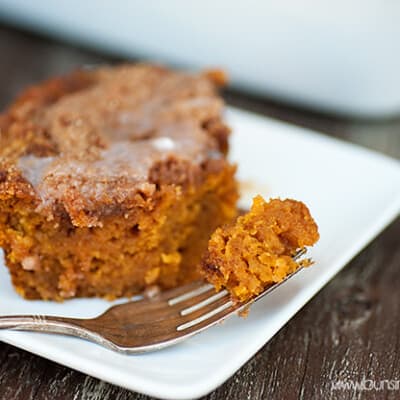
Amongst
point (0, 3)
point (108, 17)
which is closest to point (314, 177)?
point (108, 17)

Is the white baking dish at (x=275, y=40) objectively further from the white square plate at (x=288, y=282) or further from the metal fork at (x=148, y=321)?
the metal fork at (x=148, y=321)

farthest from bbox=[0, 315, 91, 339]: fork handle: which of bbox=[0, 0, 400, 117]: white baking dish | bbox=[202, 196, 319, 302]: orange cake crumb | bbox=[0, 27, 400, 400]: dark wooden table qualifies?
bbox=[0, 0, 400, 117]: white baking dish

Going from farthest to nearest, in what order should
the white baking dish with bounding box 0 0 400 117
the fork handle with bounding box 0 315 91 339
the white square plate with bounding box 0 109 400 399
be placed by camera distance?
the white baking dish with bounding box 0 0 400 117 < the fork handle with bounding box 0 315 91 339 < the white square plate with bounding box 0 109 400 399

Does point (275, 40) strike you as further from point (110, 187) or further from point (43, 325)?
point (43, 325)

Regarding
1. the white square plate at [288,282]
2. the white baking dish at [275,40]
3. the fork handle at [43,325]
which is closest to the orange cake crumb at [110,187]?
the white square plate at [288,282]

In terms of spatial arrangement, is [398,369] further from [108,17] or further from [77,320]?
[108,17]

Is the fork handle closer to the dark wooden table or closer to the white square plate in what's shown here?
the white square plate

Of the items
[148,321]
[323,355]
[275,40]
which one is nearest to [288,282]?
[323,355]
